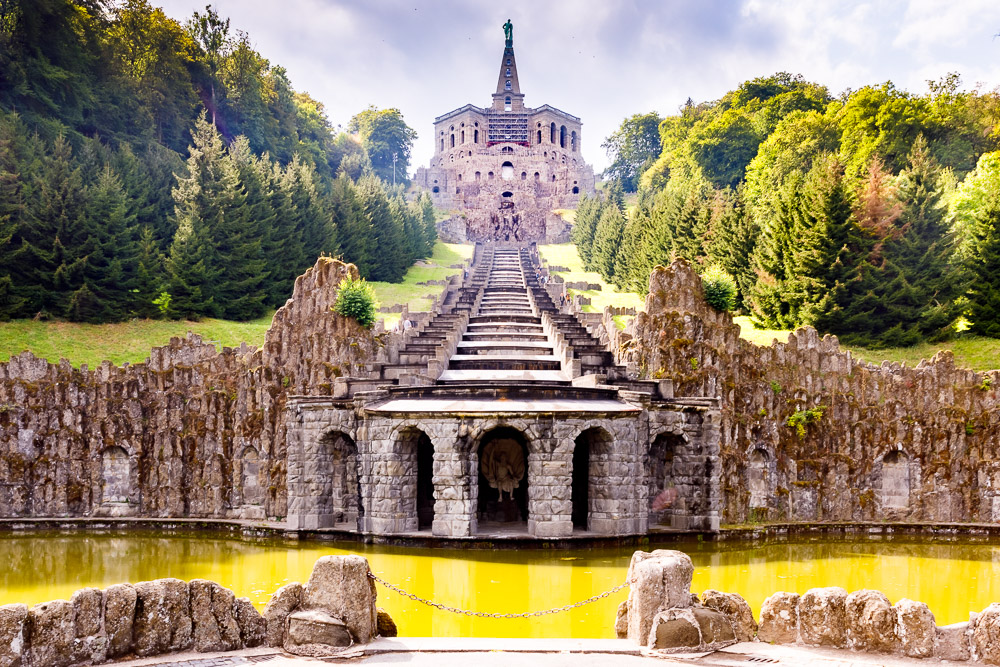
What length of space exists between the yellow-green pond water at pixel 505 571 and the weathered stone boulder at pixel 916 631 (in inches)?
209

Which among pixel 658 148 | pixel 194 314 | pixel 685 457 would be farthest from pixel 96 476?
pixel 658 148

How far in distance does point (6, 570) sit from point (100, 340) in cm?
1616

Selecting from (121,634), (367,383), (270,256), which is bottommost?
(121,634)

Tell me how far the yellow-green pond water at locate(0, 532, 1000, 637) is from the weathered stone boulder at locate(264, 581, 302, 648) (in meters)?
3.41

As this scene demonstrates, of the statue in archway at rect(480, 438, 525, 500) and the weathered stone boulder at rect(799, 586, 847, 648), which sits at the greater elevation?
the statue in archway at rect(480, 438, 525, 500)

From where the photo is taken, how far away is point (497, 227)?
339ft

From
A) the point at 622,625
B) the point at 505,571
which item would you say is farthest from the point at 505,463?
the point at 622,625

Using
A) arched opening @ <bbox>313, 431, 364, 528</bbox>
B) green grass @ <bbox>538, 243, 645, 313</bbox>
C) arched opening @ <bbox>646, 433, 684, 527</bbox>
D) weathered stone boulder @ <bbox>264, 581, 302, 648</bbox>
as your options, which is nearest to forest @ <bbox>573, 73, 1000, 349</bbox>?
green grass @ <bbox>538, 243, 645, 313</bbox>

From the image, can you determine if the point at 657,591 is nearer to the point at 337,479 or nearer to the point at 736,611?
the point at 736,611

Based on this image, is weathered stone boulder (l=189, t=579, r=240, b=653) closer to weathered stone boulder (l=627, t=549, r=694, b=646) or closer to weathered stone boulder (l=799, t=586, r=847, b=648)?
weathered stone boulder (l=627, t=549, r=694, b=646)

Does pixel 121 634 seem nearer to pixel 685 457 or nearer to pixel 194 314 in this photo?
pixel 685 457

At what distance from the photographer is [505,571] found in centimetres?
1936

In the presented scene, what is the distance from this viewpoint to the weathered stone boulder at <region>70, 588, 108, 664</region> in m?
9.66

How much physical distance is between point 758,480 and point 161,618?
72.8 feet
